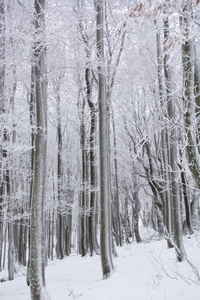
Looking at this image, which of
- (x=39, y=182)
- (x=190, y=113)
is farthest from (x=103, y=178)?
(x=190, y=113)

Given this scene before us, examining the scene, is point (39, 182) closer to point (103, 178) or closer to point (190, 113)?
point (103, 178)

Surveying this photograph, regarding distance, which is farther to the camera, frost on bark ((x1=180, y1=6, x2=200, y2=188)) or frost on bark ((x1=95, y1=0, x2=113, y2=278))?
frost on bark ((x1=95, y1=0, x2=113, y2=278))

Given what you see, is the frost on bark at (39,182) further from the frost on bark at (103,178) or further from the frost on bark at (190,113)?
the frost on bark at (190,113)

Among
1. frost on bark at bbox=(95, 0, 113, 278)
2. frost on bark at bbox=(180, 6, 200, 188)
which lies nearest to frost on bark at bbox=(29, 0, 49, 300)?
frost on bark at bbox=(95, 0, 113, 278)

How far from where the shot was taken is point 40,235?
228 inches

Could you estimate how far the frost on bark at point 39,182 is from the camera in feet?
18.0

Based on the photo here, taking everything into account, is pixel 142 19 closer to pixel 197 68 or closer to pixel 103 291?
pixel 197 68

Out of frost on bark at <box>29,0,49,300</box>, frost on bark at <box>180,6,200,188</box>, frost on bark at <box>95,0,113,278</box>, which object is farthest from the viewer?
frost on bark at <box>95,0,113,278</box>

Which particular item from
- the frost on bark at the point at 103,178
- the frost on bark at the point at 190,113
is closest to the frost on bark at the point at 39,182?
the frost on bark at the point at 103,178

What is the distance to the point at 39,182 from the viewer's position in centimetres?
594

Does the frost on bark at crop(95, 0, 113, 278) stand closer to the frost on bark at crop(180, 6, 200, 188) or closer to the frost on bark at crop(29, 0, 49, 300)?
the frost on bark at crop(29, 0, 49, 300)

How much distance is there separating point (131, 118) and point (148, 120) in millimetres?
1231

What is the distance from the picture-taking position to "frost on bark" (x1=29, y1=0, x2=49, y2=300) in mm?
5492

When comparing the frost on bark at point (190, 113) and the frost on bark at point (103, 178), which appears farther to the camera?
the frost on bark at point (103, 178)
